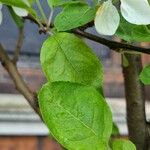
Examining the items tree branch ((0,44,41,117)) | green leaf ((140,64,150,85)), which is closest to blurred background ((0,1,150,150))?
tree branch ((0,44,41,117))

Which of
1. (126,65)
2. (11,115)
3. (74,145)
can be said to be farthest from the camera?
(11,115)

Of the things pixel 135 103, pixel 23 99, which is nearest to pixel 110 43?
pixel 135 103

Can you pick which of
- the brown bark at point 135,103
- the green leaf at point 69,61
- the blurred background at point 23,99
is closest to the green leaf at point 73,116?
→ the green leaf at point 69,61

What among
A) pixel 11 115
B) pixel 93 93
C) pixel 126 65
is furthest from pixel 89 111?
pixel 11 115

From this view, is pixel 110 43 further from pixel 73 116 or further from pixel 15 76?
pixel 15 76

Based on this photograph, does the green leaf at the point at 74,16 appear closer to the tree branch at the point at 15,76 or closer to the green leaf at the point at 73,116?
the green leaf at the point at 73,116

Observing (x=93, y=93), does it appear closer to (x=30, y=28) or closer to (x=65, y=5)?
(x=65, y=5)
